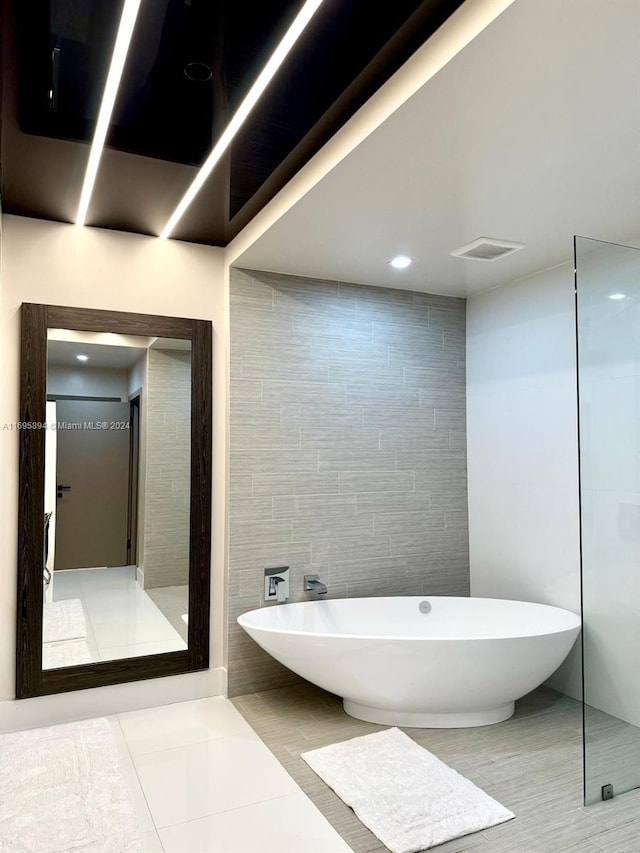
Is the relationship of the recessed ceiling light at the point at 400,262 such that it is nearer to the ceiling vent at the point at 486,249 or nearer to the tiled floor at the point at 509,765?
the ceiling vent at the point at 486,249

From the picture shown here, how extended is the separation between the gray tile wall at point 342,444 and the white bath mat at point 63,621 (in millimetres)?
820

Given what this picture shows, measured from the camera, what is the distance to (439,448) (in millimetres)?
4305

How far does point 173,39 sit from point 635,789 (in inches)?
131

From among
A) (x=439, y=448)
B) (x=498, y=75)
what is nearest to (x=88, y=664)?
(x=439, y=448)

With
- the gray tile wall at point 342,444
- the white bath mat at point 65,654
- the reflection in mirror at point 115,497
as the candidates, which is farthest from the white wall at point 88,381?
the white bath mat at point 65,654

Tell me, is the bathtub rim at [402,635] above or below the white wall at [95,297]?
below

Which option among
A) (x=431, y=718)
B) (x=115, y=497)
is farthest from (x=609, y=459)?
(x=115, y=497)

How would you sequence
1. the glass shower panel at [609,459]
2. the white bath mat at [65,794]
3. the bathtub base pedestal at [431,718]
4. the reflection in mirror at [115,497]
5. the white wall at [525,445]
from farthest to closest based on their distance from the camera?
the white wall at [525,445]
the reflection in mirror at [115,497]
the bathtub base pedestal at [431,718]
the glass shower panel at [609,459]
the white bath mat at [65,794]

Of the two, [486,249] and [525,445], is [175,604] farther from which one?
[486,249]

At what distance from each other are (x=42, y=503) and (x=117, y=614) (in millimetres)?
747

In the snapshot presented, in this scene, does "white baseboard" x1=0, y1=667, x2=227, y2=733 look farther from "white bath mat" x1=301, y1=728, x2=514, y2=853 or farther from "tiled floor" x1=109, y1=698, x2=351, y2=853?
"white bath mat" x1=301, y1=728, x2=514, y2=853

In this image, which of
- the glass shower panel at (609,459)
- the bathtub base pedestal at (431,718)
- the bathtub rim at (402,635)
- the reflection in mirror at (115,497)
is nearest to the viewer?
the glass shower panel at (609,459)

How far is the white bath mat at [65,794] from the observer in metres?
2.25

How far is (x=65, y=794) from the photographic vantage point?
8.34 ft
